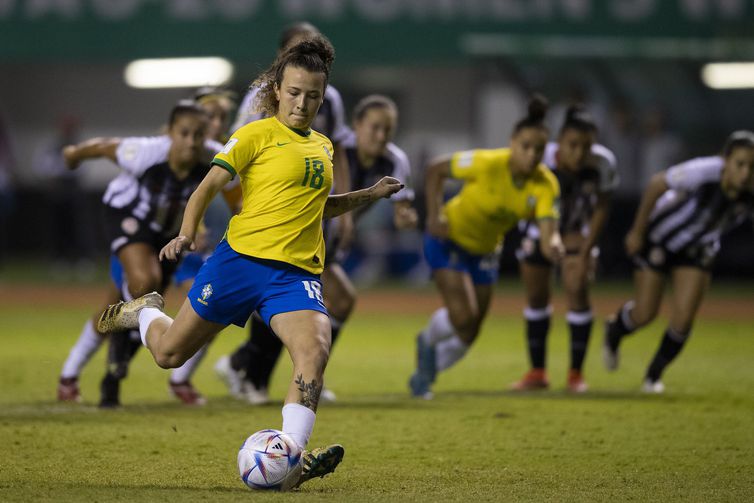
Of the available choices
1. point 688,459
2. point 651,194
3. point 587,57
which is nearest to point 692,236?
point 651,194

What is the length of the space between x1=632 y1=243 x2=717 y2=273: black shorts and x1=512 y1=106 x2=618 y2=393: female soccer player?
1.36 ft

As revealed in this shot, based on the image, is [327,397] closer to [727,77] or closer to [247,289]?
[247,289]

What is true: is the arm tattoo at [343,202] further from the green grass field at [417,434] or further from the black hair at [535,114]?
the black hair at [535,114]

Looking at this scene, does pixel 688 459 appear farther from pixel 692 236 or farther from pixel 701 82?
pixel 701 82

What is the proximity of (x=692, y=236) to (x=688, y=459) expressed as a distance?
3.18 metres

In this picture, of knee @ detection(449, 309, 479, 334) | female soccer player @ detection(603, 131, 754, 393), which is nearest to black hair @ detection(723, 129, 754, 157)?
female soccer player @ detection(603, 131, 754, 393)

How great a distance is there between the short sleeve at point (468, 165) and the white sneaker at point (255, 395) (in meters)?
2.11

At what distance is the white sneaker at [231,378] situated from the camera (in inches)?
350

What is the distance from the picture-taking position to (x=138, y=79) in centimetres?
2675

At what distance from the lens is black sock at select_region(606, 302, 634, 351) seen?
9938 millimetres

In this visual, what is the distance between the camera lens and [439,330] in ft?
29.8

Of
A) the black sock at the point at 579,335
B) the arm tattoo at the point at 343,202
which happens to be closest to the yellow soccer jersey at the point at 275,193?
the arm tattoo at the point at 343,202

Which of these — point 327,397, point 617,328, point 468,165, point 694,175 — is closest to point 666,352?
point 617,328

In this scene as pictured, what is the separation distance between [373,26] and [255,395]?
11421mm
